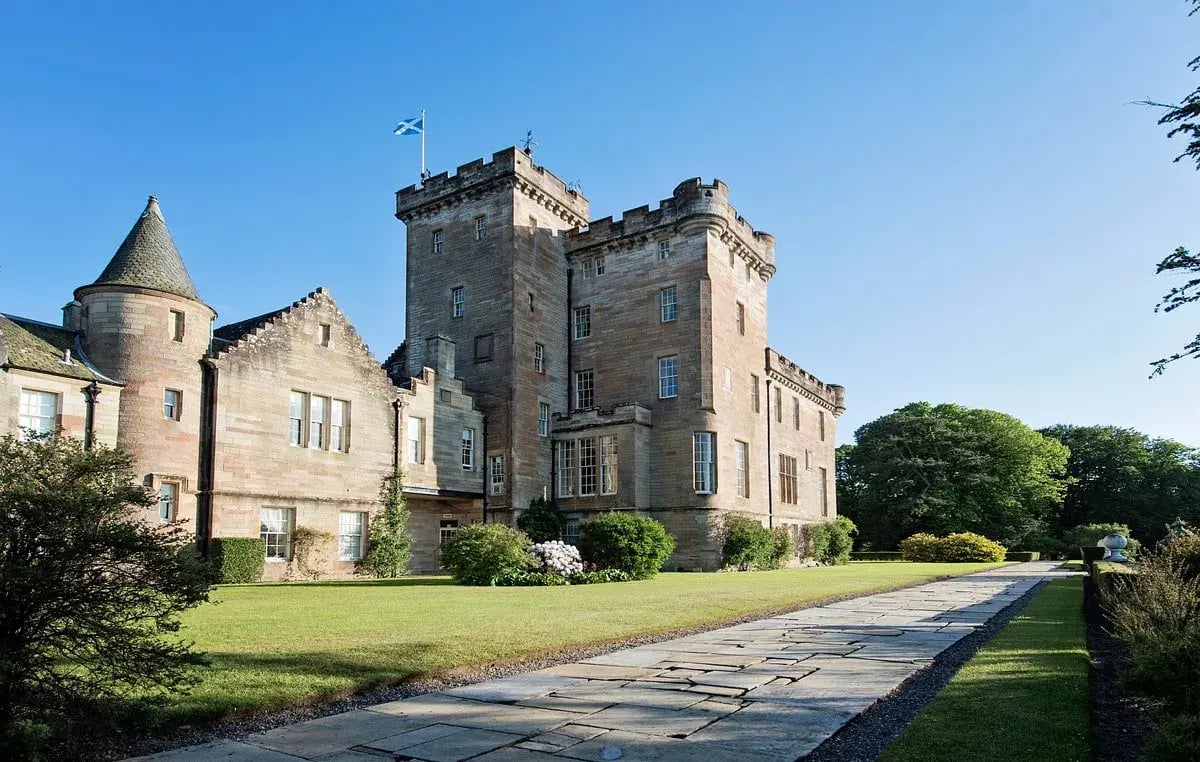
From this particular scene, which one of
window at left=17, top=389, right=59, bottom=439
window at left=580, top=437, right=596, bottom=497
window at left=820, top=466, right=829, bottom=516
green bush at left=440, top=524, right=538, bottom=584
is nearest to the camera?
window at left=17, top=389, right=59, bottom=439

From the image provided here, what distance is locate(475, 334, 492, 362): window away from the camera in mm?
33594

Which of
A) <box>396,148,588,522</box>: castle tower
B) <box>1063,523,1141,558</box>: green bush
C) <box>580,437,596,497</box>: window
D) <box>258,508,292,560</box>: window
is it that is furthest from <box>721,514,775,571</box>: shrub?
<box>1063,523,1141,558</box>: green bush

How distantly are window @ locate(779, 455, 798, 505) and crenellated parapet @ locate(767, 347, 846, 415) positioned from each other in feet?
12.7

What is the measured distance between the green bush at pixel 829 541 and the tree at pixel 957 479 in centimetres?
1685

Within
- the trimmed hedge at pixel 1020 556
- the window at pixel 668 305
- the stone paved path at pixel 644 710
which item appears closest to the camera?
the stone paved path at pixel 644 710

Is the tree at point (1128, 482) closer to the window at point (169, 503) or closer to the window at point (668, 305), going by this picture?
the window at point (668, 305)

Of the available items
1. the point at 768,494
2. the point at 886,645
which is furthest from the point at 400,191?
the point at 886,645

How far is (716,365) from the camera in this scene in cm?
3312

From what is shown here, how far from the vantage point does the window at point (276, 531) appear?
24.3 m

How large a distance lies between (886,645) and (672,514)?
2180cm

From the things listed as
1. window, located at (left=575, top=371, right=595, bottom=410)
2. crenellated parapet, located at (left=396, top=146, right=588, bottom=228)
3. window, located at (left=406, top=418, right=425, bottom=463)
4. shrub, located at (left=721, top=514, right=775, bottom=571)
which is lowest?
shrub, located at (left=721, top=514, right=775, bottom=571)

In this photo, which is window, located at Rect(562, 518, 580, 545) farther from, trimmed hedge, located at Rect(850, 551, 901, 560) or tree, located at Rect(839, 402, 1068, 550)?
tree, located at Rect(839, 402, 1068, 550)

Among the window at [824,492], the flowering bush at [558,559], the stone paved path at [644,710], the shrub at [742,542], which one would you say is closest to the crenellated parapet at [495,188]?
the shrub at [742,542]

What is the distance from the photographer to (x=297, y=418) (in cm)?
2567
